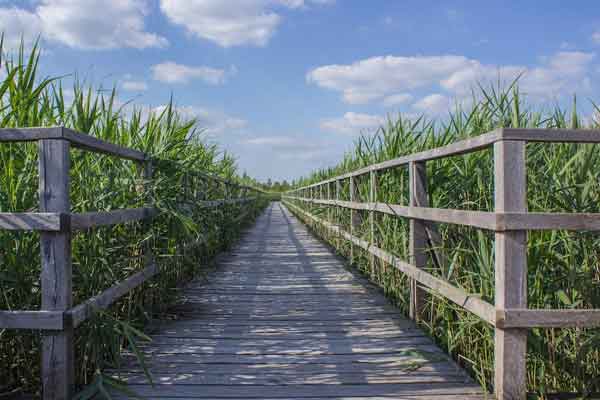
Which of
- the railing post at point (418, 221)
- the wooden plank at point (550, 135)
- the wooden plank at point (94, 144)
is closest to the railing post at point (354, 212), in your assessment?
the railing post at point (418, 221)

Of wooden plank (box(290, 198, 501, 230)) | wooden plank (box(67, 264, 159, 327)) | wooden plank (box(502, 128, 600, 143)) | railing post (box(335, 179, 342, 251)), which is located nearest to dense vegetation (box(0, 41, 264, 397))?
wooden plank (box(67, 264, 159, 327))

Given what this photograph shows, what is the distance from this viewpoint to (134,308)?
2.80 metres

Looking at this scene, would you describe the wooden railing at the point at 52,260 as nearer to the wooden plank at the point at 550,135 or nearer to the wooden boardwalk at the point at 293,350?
the wooden boardwalk at the point at 293,350

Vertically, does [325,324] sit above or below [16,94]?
below

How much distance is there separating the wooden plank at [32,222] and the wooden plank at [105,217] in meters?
0.08

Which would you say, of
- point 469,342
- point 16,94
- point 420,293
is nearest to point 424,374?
point 469,342

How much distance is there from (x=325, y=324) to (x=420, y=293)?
2.24 ft

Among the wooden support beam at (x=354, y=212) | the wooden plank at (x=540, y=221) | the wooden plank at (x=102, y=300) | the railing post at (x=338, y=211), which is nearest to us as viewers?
the wooden plank at (x=540, y=221)

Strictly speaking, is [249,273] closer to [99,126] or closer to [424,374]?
[99,126]

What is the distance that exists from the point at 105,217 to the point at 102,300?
0.40m

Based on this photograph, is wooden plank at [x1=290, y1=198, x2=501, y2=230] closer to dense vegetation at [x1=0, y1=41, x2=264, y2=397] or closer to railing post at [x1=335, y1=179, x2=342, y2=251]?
dense vegetation at [x1=0, y1=41, x2=264, y2=397]

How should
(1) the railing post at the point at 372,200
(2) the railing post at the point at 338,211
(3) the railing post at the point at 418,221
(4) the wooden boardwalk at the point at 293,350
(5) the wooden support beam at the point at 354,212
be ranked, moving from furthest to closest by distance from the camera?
(2) the railing post at the point at 338,211
(5) the wooden support beam at the point at 354,212
(1) the railing post at the point at 372,200
(3) the railing post at the point at 418,221
(4) the wooden boardwalk at the point at 293,350

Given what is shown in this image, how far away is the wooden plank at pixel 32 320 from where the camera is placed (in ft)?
5.93

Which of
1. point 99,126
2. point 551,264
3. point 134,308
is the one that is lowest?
point 134,308
